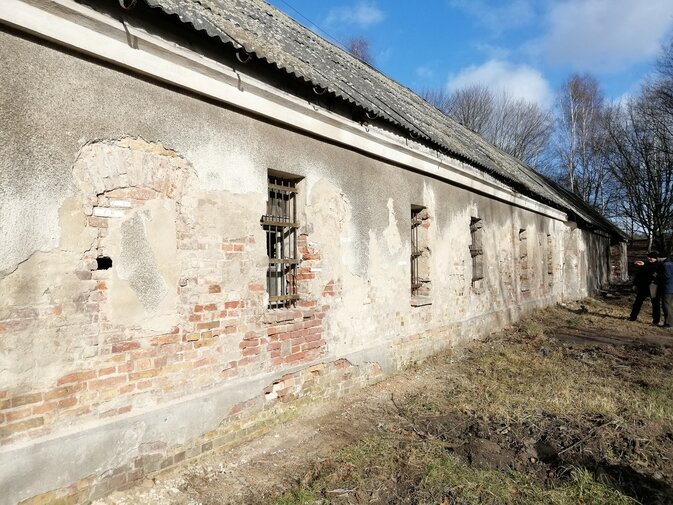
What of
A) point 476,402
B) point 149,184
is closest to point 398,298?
point 476,402

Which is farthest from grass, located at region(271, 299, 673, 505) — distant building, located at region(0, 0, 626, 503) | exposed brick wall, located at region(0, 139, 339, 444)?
exposed brick wall, located at region(0, 139, 339, 444)

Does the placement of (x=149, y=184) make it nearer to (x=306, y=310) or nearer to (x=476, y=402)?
(x=306, y=310)

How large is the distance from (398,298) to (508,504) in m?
3.81

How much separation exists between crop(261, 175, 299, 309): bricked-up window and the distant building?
0.09 ft

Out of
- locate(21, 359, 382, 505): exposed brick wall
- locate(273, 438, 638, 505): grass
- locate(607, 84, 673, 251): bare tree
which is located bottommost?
locate(273, 438, 638, 505): grass

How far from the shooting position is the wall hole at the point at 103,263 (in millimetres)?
3435

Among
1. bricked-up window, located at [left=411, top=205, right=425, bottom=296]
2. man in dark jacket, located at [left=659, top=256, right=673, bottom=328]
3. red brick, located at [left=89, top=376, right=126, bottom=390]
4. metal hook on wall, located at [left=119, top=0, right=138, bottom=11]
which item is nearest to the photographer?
red brick, located at [left=89, top=376, right=126, bottom=390]

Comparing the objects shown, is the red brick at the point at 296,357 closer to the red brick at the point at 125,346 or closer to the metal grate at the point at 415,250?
the red brick at the point at 125,346

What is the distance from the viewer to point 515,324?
38.3ft

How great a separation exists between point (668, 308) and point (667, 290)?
1.55 feet

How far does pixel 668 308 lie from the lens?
1136cm

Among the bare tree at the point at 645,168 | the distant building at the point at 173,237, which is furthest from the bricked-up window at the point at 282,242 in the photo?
the bare tree at the point at 645,168

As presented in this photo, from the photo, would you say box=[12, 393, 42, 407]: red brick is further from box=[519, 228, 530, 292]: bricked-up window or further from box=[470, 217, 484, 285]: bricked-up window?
→ box=[519, 228, 530, 292]: bricked-up window

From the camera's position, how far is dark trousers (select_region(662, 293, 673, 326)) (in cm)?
1133
